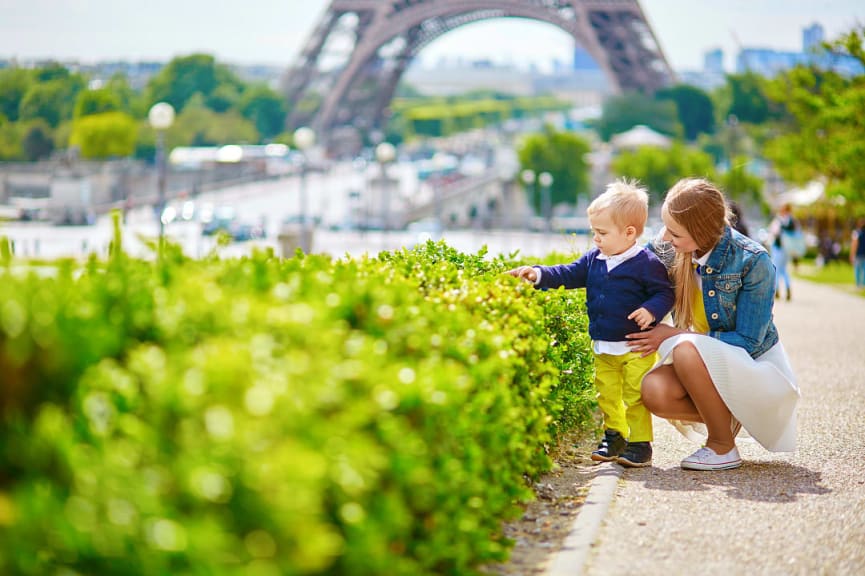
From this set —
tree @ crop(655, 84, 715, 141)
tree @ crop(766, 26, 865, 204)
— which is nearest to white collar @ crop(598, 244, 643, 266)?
tree @ crop(766, 26, 865, 204)

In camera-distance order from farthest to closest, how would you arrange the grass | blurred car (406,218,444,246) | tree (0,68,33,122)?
1. blurred car (406,218,444,246)
2. tree (0,68,33,122)
3. the grass

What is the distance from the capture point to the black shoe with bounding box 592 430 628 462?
5.32 m

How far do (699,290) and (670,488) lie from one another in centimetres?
92

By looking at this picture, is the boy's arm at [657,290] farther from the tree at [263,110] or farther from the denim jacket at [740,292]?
the tree at [263,110]

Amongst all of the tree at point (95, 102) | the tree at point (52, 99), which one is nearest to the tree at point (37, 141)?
the tree at point (52, 99)

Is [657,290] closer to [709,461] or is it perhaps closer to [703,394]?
[703,394]

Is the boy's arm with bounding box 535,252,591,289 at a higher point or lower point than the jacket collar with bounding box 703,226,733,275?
lower

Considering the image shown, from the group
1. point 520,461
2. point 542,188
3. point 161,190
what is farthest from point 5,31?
point 520,461

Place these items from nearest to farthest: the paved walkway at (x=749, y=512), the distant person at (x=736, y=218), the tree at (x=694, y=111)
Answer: the paved walkway at (x=749, y=512) → the distant person at (x=736, y=218) → the tree at (x=694, y=111)

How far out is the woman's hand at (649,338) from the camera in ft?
16.6

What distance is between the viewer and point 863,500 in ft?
15.2

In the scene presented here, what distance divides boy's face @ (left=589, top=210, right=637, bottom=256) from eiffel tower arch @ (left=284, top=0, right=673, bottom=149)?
59.9 meters

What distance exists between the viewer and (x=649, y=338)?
5.05 meters

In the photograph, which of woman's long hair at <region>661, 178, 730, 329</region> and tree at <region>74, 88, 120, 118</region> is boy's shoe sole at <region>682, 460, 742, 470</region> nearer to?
woman's long hair at <region>661, 178, 730, 329</region>
